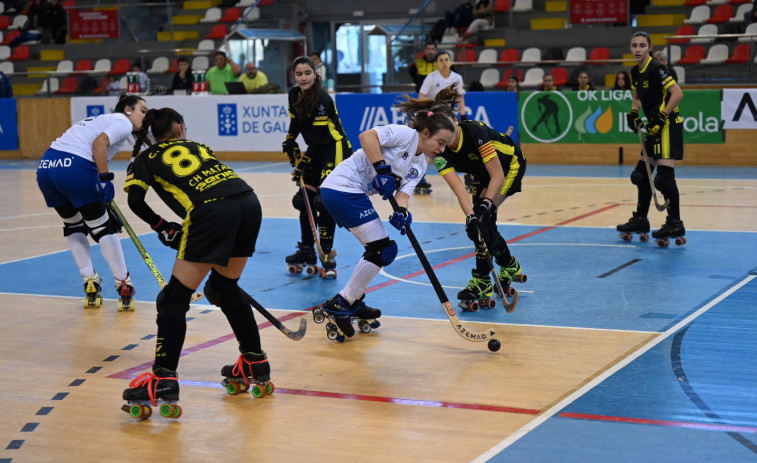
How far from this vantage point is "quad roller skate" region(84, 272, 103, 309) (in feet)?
28.5

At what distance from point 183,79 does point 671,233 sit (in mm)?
14335

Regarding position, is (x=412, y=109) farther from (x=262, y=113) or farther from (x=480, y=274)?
(x=262, y=113)

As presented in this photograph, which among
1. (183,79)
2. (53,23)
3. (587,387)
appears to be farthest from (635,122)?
(53,23)

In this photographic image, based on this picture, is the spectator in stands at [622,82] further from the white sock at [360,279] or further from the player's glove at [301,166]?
the white sock at [360,279]

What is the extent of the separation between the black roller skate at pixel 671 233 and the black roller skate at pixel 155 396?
263 inches

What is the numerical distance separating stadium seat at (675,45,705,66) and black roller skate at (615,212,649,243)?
897cm

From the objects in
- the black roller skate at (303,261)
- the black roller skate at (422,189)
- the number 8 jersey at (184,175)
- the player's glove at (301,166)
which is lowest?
the black roller skate at (422,189)

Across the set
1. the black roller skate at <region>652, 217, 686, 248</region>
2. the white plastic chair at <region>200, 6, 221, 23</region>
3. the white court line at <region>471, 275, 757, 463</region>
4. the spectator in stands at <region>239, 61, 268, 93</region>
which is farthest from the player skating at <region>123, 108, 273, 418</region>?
the white plastic chair at <region>200, 6, 221, 23</region>

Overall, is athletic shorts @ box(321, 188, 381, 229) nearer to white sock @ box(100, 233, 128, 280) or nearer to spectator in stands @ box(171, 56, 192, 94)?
white sock @ box(100, 233, 128, 280)

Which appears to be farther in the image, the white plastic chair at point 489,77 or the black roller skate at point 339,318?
the white plastic chair at point 489,77

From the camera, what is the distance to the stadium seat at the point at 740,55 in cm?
1852

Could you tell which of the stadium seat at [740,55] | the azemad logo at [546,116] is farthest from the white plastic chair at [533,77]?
the stadium seat at [740,55]

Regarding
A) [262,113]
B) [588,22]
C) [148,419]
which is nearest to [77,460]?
[148,419]

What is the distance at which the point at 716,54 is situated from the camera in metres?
18.8
